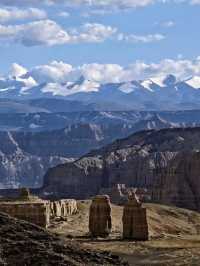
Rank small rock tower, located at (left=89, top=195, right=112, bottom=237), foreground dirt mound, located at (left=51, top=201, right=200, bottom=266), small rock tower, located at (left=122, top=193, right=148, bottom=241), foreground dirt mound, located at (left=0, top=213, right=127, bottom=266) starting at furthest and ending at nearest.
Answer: small rock tower, located at (left=89, top=195, right=112, bottom=237) → small rock tower, located at (left=122, top=193, right=148, bottom=241) → foreground dirt mound, located at (left=51, top=201, right=200, bottom=266) → foreground dirt mound, located at (left=0, top=213, right=127, bottom=266)

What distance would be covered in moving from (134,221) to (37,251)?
41.3 meters

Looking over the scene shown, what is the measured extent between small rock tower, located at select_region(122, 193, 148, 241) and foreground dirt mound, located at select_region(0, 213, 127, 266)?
36.7 meters

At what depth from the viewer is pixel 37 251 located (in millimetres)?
39094

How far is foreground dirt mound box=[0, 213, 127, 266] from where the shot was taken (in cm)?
3841

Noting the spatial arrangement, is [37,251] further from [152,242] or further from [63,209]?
[63,209]

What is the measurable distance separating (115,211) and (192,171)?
242 feet

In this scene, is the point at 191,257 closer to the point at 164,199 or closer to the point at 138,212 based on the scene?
the point at 138,212

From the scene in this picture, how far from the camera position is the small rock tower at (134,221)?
7950 cm

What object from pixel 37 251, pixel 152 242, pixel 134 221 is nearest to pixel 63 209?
pixel 134 221

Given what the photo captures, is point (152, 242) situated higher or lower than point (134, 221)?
lower

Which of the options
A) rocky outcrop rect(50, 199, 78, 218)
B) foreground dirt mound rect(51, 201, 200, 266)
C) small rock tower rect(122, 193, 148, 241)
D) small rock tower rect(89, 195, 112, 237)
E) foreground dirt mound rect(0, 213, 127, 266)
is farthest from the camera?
rocky outcrop rect(50, 199, 78, 218)

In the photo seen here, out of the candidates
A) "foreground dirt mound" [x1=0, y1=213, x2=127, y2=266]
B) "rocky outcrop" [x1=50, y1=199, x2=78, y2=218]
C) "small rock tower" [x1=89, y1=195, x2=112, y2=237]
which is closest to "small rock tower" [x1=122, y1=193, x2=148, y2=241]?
"small rock tower" [x1=89, y1=195, x2=112, y2=237]

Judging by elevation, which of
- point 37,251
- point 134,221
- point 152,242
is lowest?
point 152,242

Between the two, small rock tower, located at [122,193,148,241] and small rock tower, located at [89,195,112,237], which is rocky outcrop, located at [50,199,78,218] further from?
small rock tower, located at [122,193,148,241]
